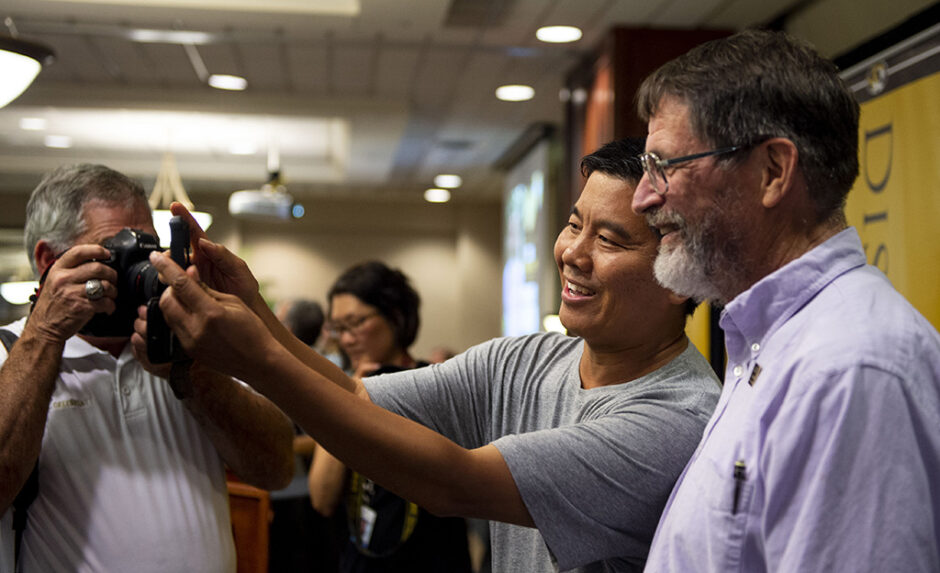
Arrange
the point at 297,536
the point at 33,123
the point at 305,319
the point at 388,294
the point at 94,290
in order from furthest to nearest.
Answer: the point at 33,123
the point at 305,319
the point at 297,536
the point at 388,294
the point at 94,290

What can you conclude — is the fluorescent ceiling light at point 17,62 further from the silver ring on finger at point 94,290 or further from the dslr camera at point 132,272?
the silver ring on finger at point 94,290

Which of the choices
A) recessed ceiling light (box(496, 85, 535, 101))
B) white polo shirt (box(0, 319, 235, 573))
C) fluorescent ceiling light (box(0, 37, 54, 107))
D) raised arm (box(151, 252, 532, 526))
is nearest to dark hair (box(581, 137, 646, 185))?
raised arm (box(151, 252, 532, 526))

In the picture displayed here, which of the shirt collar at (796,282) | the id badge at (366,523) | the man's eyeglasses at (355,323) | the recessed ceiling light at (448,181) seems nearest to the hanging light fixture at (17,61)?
the man's eyeglasses at (355,323)

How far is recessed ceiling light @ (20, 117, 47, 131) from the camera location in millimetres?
7895

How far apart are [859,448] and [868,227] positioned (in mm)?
2535

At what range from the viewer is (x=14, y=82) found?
2797 millimetres

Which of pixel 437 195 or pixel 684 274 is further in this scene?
pixel 437 195

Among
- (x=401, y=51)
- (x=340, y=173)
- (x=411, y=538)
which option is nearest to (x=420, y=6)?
(x=401, y=51)

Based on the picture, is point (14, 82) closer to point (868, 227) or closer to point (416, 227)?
point (868, 227)

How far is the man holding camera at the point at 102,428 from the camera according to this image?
1.47 meters

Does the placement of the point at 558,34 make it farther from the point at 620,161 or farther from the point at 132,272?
the point at 132,272

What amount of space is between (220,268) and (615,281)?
1.97 ft

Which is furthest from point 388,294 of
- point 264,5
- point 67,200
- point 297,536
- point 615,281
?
point 264,5

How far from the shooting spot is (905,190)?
292 centimetres
